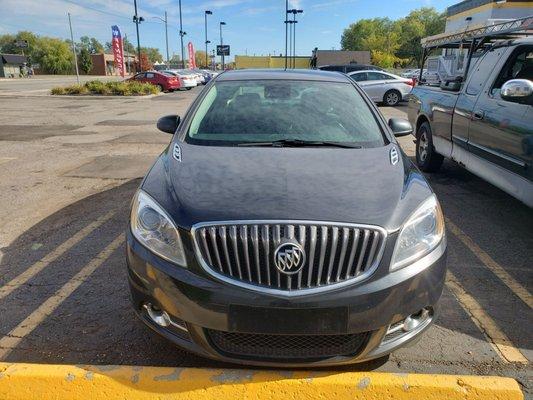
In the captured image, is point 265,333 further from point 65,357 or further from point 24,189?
point 24,189

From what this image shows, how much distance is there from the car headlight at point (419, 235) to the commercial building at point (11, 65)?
278 ft

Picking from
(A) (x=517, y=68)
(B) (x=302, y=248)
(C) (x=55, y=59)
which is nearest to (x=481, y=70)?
(A) (x=517, y=68)

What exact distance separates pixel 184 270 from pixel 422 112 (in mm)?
5806

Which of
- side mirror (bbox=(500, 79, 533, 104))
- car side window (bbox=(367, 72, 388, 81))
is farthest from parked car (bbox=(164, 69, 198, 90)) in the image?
side mirror (bbox=(500, 79, 533, 104))

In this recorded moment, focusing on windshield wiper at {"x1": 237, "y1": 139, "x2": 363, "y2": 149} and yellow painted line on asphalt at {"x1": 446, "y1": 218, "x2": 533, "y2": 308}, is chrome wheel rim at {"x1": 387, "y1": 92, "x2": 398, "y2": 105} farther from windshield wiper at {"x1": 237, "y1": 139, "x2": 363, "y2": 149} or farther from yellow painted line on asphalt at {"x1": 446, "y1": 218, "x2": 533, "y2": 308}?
windshield wiper at {"x1": 237, "y1": 139, "x2": 363, "y2": 149}

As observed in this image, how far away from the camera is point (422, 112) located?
7035 mm

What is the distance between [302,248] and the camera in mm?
2129

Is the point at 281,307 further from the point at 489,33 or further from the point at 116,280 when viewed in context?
the point at 489,33

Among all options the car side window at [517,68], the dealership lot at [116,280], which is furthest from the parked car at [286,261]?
the car side window at [517,68]

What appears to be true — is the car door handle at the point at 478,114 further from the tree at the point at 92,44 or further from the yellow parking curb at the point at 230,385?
the tree at the point at 92,44

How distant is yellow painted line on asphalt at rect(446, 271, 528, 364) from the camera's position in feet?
9.04

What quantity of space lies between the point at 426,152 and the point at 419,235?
16.4 ft

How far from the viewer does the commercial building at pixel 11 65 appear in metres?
74.6

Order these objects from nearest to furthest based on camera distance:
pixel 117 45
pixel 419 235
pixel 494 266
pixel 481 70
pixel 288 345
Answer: pixel 288 345 < pixel 419 235 < pixel 494 266 < pixel 481 70 < pixel 117 45
